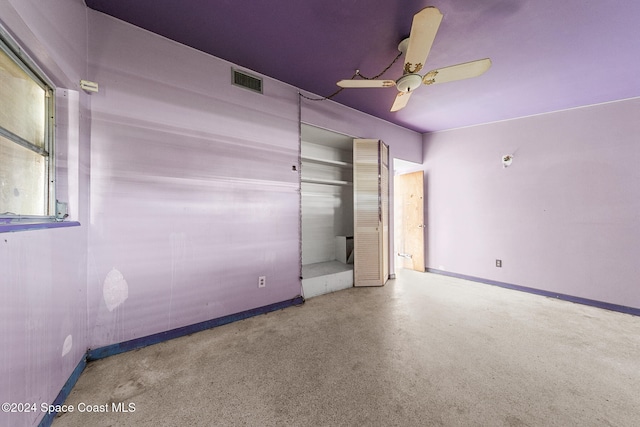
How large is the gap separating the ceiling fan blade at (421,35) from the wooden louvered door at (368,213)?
160 cm

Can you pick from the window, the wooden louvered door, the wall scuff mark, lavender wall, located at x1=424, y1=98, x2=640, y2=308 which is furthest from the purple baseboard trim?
the window

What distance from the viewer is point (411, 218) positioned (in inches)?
189

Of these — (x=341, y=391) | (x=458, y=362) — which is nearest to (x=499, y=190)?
(x=458, y=362)

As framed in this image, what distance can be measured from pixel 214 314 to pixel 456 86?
12.3 feet

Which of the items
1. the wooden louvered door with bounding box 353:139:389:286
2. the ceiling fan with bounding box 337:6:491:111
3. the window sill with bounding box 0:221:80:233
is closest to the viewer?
the window sill with bounding box 0:221:80:233

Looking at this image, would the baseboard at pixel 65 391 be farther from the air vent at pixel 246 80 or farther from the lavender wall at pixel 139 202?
the air vent at pixel 246 80

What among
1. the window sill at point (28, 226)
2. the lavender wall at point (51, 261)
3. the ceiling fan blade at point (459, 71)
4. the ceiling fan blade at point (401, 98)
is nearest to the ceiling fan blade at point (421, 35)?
the ceiling fan blade at point (459, 71)

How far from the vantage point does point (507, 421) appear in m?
1.28

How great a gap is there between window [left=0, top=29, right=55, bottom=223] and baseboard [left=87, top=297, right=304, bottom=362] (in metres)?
1.14

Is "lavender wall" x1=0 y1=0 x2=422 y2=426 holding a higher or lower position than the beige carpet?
higher

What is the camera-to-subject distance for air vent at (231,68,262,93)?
8.08 feet

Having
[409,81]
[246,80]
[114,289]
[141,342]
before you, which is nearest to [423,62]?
[409,81]

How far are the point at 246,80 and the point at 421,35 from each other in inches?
72.0

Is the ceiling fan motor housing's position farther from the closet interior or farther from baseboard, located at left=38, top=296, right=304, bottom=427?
baseboard, located at left=38, top=296, right=304, bottom=427
